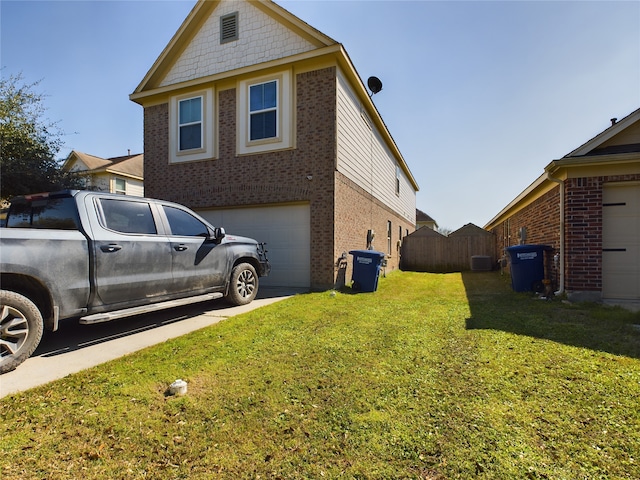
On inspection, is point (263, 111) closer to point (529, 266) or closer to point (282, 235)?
point (282, 235)

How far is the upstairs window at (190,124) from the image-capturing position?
10273 millimetres

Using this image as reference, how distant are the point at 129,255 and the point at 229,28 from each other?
8.79 metres

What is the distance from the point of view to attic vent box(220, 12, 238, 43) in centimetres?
991

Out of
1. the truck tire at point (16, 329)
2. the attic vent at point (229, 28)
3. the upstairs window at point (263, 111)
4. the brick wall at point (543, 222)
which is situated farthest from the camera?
the attic vent at point (229, 28)

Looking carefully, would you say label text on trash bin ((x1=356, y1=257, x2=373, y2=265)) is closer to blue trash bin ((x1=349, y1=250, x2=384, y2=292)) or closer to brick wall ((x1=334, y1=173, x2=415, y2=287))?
blue trash bin ((x1=349, y1=250, x2=384, y2=292))

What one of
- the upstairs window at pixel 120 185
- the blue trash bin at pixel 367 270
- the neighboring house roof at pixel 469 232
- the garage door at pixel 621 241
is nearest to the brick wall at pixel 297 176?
the blue trash bin at pixel 367 270

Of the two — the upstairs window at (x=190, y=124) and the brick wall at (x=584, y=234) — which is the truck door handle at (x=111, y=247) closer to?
the upstairs window at (x=190, y=124)

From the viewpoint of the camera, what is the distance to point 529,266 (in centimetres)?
812

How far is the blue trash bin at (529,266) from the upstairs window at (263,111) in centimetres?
714

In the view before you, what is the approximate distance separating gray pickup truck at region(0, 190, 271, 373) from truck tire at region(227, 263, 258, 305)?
0.25 meters

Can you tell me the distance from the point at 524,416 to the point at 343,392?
1.41 m

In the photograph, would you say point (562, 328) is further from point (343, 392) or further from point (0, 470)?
point (0, 470)

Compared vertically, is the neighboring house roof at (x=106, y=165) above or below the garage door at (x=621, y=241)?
above

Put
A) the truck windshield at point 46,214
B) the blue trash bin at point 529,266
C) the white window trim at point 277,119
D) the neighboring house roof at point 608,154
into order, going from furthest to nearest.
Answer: the white window trim at point 277,119
the blue trash bin at point 529,266
the neighboring house roof at point 608,154
the truck windshield at point 46,214
